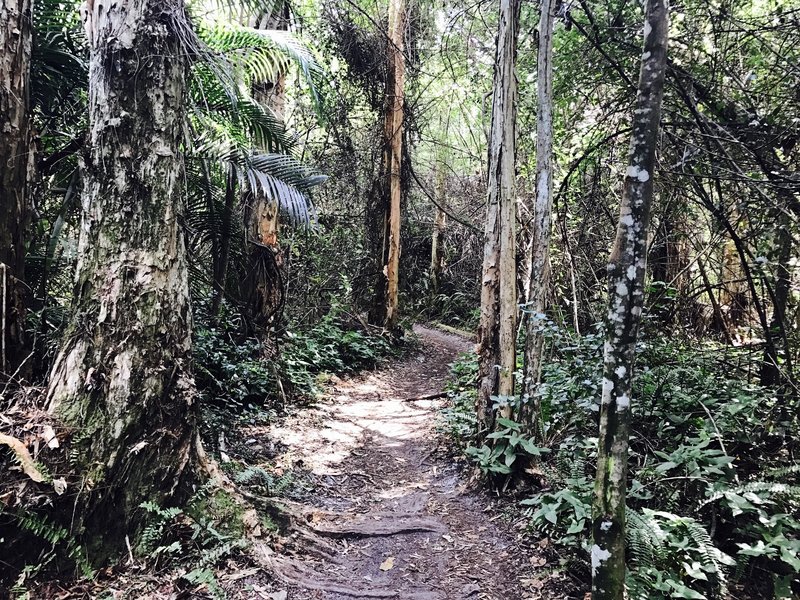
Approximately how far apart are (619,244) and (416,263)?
628 inches

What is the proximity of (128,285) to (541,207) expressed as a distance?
3371 mm

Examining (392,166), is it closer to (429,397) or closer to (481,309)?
(429,397)

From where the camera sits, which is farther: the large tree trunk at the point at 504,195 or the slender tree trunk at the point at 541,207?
the large tree trunk at the point at 504,195

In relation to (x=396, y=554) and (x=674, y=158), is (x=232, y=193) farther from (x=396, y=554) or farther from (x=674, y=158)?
(x=674, y=158)

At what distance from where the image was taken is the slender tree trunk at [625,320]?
237cm

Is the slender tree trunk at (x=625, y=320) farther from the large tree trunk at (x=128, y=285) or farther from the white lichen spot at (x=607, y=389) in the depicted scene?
the large tree trunk at (x=128, y=285)

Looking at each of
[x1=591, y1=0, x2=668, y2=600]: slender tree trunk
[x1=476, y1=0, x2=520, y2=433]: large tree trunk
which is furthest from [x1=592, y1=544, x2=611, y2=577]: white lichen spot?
[x1=476, y1=0, x2=520, y2=433]: large tree trunk

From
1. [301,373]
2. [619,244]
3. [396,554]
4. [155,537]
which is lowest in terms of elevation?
[396,554]

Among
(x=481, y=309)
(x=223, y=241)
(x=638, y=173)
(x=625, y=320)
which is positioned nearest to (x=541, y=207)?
(x=481, y=309)

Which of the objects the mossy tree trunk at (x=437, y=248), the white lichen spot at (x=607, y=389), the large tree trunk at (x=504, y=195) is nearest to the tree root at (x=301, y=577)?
the white lichen spot at (x=607, y=389)

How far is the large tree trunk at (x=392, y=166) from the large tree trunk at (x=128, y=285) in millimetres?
7986

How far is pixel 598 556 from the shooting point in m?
2.41

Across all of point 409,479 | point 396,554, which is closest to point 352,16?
point 409,479

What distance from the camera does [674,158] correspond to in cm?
474
